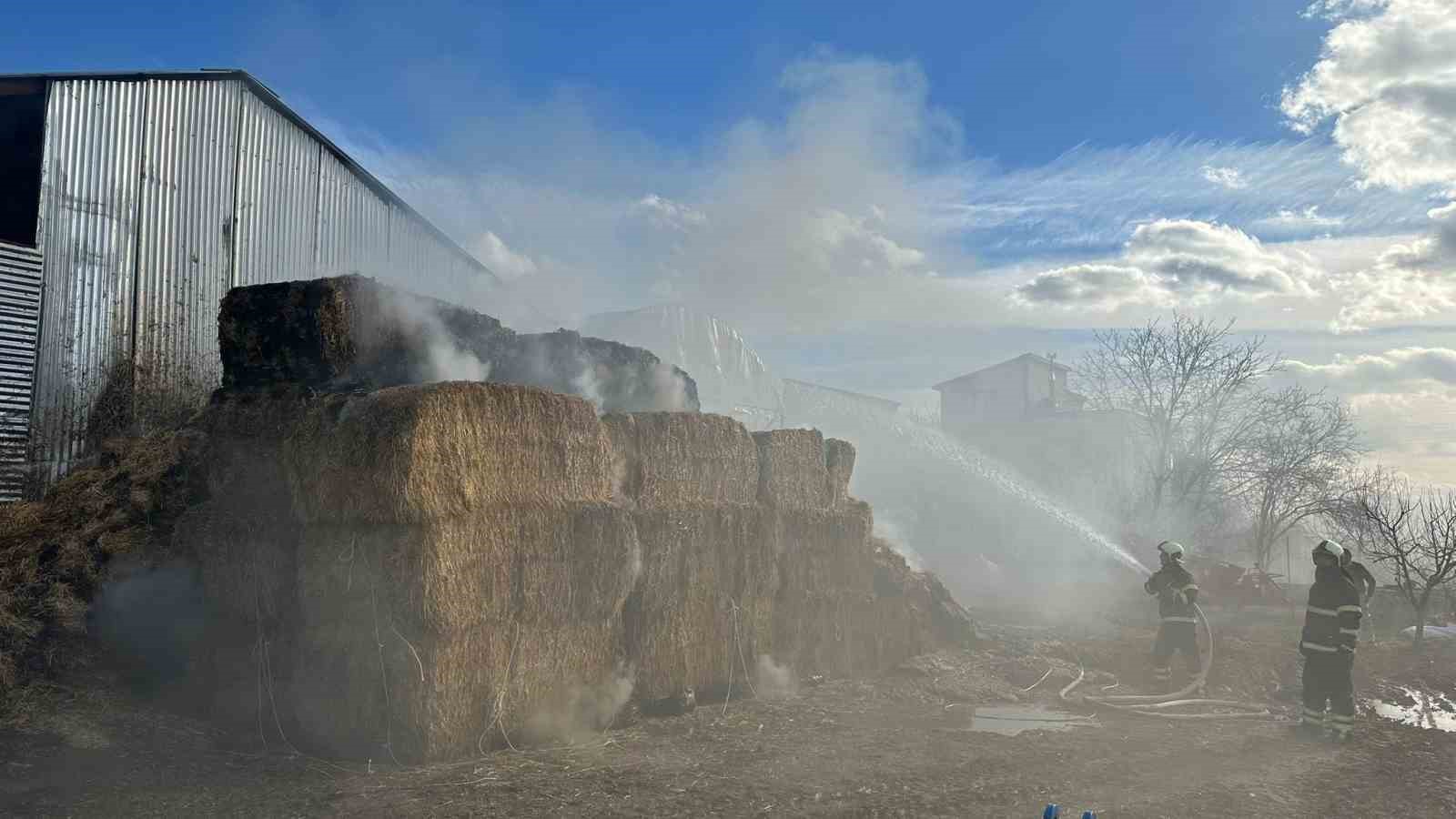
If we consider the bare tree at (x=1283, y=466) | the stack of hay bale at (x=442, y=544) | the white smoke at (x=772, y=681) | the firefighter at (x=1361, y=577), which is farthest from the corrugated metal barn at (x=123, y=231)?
the bare tree at (x=1283, y=466)

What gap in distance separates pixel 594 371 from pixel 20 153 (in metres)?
11.8

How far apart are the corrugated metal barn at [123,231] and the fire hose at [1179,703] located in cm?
1677

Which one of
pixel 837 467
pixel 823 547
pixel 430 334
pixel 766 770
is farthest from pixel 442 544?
pixel 837 467

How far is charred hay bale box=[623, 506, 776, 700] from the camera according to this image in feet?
36.1

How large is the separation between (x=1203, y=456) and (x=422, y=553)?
39915 mm

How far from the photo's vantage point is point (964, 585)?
27.8 metres

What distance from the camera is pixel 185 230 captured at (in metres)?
17.4

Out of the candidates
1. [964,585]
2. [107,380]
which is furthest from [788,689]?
[964,585]

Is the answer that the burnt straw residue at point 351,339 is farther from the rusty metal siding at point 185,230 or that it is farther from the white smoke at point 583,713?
the rusty metal siding at point 185,230

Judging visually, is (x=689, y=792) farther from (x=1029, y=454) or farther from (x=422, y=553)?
(x=1029, y=454)

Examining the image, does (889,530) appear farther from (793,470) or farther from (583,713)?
(583,713)

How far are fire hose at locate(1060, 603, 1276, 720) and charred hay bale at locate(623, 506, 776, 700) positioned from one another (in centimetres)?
461

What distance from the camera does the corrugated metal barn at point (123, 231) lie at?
15273mm

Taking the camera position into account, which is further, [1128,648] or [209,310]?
[209,310]
